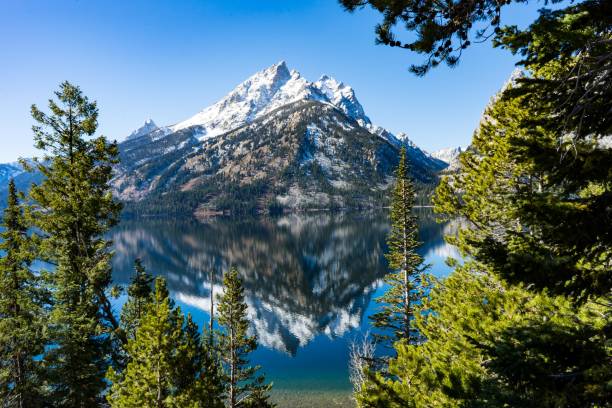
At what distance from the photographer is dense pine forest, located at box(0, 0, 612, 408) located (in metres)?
4.57

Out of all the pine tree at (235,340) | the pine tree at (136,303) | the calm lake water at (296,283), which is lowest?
the calm lake water at (296,283)

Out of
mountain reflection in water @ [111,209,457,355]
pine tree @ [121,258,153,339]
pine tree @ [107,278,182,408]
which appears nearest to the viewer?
pine tree @ [107,278,182,408]

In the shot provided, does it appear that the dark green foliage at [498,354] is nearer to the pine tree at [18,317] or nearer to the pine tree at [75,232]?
the pine tree at [75,232]

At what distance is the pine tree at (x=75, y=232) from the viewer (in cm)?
1797

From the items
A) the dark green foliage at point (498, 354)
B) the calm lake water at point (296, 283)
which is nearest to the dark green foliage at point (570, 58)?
the dark green foliage at point (498, 354)

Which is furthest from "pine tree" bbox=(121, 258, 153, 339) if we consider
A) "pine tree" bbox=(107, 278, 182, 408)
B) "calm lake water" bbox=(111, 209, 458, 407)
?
"pine tree" bbox=(107, 278, 182, 408)

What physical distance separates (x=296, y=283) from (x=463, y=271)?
79406mm

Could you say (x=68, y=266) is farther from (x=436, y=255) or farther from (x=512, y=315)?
(x=436, y=255)

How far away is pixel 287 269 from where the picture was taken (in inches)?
4173

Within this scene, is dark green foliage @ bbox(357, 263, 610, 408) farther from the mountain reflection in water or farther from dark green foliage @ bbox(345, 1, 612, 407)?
the mountain reflection in water

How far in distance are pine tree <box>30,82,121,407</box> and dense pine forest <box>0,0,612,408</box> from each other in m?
0.08

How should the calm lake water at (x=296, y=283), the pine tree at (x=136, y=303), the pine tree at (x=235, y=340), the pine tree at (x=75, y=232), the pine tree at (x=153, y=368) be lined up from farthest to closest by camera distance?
the calm lake water at (x=296, y=283) < the pine tree at (x=235, y=340) < the pine tree at (x=136, y=303) < the pine tree at (x=75, y=232) < the pine tree at (x=153, y=368)

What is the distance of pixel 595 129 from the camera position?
5.17m

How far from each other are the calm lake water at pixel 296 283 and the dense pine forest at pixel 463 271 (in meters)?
5.19
